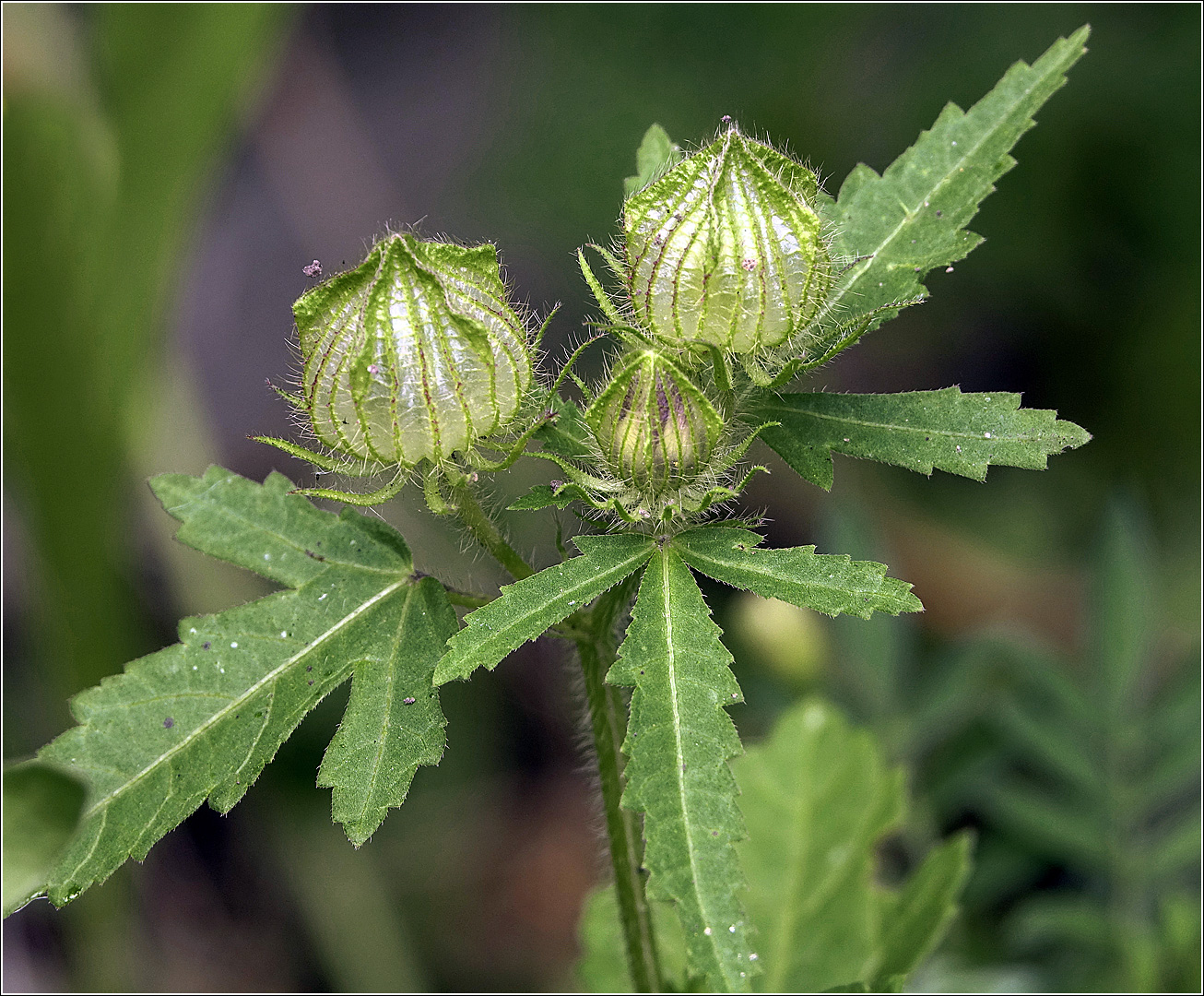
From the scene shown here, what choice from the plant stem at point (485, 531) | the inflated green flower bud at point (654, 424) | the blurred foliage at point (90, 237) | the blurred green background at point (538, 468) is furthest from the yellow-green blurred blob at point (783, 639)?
the blurred foliage at point (90, 237)

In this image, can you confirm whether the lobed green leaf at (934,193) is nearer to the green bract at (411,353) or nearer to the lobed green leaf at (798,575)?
the lobed green leaf at (798,575)

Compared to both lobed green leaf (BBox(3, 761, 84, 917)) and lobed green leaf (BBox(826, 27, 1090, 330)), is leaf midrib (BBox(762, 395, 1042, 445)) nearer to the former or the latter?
lobed green leaf (BBox(826, 27, 1090, 330))

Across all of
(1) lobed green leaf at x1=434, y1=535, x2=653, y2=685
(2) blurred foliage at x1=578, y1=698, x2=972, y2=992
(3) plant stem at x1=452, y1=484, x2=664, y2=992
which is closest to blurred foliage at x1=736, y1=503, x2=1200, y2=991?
(2) blurred foliage at x1=578, y1=698, x2=972, y2=992

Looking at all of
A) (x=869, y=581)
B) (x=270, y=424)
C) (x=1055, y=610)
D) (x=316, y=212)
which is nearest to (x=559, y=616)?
(x=869, y=581)

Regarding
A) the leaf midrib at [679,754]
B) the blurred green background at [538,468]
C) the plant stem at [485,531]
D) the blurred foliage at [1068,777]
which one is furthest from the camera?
the blurred green background at [538,468]

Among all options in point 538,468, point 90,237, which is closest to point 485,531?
point 90,237

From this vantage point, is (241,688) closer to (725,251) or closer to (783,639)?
(725,251)

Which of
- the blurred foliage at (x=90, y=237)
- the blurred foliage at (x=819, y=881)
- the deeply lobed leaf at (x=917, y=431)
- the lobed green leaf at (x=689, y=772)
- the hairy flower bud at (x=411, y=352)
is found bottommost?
the blurred foliage at (x=819, y=881)
